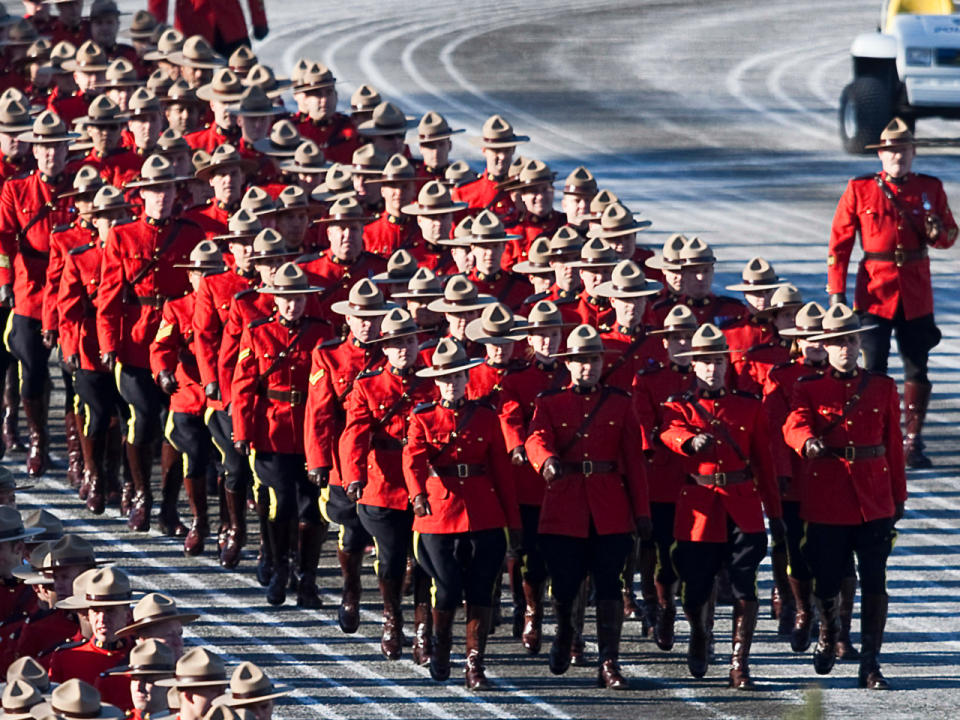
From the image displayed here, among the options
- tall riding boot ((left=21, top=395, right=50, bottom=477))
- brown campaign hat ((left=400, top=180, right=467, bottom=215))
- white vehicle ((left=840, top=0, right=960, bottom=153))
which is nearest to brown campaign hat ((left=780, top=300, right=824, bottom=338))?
brown campaign hat ((left=400, top=180, right=467, bottom=215))

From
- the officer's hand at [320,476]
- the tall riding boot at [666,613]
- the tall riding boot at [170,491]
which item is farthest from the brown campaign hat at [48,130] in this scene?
the tall riding boot at [666,613]

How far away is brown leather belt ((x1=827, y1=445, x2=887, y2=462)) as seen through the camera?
14.0 metres

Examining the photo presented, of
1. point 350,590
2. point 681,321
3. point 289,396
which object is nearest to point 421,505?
point 350,590

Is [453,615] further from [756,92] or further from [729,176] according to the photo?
[756,92]

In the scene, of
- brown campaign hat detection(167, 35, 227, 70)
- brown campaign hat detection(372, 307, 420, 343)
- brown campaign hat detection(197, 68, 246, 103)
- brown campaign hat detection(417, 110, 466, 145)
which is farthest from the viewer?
brown campaign hat detection(167, 35, 227, 70)

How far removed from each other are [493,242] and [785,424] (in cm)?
264

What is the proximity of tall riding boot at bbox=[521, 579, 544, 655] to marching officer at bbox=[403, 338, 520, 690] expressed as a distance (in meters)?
0.53

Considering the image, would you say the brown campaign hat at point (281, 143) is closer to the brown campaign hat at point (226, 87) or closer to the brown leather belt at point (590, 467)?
the brown campaign hat at point (226, 87)

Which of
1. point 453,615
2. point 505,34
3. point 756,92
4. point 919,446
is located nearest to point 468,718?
point 453,615

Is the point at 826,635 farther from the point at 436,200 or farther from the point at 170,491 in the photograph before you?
the point at 170,491

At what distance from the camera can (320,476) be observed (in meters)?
14.5

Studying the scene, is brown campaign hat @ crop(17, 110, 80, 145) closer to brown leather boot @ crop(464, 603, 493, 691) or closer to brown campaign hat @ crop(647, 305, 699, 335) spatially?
brown campaign hat @ crop(647, 305, 699, 335)

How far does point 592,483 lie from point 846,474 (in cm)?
146

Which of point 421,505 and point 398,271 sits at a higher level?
point 398,271
